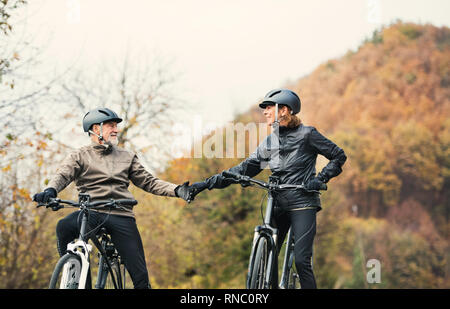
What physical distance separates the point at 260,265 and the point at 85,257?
1.51 metres

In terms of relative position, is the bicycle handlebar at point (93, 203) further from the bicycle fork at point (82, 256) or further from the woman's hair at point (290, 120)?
the woman's hair at point (290, 120)

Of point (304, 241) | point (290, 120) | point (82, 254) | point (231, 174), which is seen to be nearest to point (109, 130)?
point (231, 174)

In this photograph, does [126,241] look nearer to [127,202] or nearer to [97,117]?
[127,202]

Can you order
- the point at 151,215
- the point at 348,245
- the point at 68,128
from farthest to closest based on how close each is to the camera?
the point at 348,245 → the point at 151,215 → the point at 68,128

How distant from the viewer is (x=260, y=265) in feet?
16.9

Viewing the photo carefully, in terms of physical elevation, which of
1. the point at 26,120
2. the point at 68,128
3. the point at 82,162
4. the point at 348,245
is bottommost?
the point at 82,162

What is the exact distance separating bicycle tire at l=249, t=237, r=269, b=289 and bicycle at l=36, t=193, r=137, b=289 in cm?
118

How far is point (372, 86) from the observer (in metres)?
88.8

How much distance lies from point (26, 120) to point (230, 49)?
64453mm

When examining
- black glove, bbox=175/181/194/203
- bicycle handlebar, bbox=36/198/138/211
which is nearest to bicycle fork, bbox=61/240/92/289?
bicycle handlebar, bbox=36/198/138/211

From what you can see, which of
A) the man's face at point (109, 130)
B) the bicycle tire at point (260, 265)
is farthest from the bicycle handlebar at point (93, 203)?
the bicycle tire at point (260, 265)

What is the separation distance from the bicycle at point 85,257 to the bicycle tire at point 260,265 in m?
1.18
